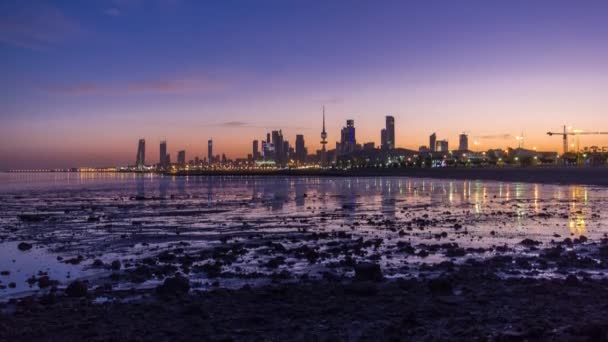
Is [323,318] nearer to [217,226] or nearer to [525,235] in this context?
[525,235]

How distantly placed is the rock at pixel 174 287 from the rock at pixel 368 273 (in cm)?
447


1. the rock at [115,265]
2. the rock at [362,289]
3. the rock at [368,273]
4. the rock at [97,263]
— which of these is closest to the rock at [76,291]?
the rock at [115,265]

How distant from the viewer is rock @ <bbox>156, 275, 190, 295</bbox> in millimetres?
13156

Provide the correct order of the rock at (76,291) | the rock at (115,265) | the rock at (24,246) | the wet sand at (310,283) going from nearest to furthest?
the wet sand at (310,283), the rock at (76,291), the rock at (115,265), the rock at (24,246)

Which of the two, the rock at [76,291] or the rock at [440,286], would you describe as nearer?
the rock at [440,286]

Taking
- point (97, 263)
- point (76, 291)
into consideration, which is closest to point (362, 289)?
point (76, 291)

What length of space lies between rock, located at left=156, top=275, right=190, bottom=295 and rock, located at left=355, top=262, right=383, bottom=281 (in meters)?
4.47

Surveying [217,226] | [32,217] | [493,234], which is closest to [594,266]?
[493,234]

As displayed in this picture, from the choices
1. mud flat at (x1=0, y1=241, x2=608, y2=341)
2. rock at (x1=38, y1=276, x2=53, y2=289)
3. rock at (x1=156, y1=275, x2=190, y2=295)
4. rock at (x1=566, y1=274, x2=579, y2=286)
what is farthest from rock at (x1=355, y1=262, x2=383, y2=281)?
rock at (x1=38, y1=276, x2=53, y2=289)

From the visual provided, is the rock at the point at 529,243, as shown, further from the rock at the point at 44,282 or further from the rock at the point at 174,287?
the rock at the point at 44,282

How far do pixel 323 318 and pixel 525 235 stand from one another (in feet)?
53.7

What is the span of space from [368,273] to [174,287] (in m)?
5.03

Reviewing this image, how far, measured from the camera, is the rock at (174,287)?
43.2 ft

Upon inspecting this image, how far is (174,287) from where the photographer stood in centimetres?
1333
